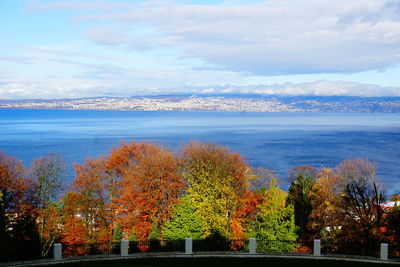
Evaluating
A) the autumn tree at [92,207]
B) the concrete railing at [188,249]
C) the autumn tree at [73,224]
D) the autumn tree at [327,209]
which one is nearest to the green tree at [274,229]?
the autumn tree at [327,209]

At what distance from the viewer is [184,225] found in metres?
28.0

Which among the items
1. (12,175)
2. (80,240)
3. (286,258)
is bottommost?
Result: (80,240)

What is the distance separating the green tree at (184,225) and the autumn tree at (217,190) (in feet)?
6.65

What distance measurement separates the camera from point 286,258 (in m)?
20.4

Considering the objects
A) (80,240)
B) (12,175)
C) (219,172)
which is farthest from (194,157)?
(12,175)

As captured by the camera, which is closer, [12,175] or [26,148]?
[12,175]

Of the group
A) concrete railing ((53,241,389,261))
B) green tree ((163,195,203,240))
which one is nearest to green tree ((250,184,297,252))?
green tree ((163,195,203,240))

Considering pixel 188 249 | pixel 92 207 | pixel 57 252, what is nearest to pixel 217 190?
pixel 92 207

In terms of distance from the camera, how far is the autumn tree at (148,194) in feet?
108

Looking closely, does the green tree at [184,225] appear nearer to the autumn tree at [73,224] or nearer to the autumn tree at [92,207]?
the autumn tree at [92,207]

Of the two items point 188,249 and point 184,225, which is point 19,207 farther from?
point 188,249

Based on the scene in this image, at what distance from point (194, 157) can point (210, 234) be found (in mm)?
8568

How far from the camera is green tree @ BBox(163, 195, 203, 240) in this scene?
27828 mm

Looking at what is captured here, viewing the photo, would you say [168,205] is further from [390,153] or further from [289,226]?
[390,153]
